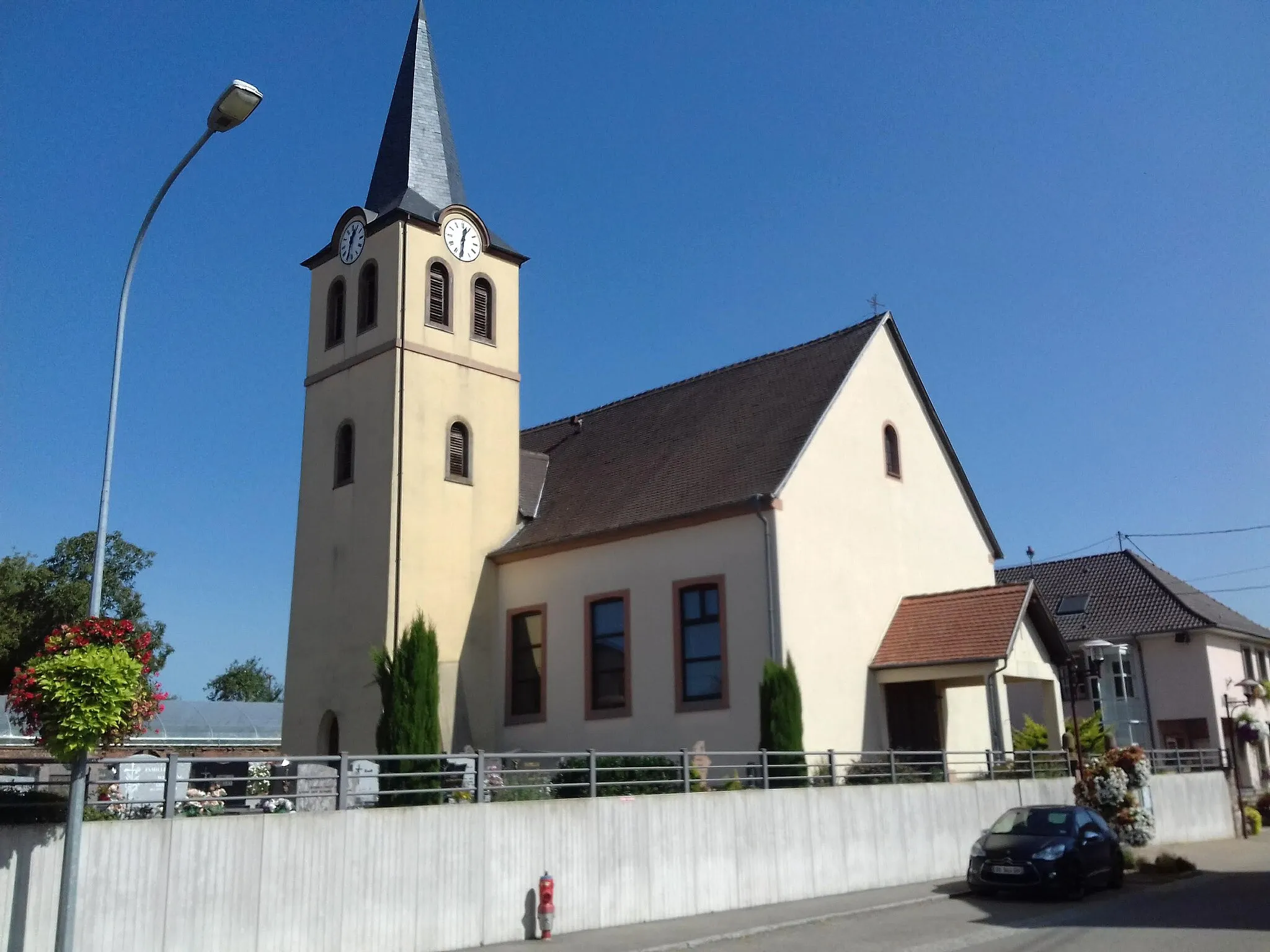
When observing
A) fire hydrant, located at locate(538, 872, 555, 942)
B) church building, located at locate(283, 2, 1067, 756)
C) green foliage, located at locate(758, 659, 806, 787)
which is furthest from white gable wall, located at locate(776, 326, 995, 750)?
fire hydrant, located at locate(538, 872, 555, 942)

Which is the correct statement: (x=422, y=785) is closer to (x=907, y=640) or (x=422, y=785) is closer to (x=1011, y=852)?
(x=1011, y=852)

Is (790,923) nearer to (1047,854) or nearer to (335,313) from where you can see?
(1047,854)

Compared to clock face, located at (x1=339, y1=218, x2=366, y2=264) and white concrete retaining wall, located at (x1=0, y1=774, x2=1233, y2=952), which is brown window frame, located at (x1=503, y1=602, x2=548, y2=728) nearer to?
white concrete retaining wall, located at (x1=0, y1=774, x2=1233, y2=952)

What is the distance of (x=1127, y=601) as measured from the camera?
4297cm

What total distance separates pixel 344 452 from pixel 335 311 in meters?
3.93

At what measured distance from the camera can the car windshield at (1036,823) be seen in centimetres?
1825

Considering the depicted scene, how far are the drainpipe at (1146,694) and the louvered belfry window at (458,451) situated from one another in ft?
86.9

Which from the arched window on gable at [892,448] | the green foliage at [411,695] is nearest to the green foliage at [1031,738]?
the arched window on gable at [892,448]

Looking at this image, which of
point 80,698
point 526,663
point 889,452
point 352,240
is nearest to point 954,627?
point 889,452

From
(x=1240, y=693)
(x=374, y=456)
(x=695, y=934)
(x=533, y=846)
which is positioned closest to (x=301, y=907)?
(x=533, y=846)

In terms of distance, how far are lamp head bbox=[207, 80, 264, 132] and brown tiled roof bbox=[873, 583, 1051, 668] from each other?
1692 centimetres

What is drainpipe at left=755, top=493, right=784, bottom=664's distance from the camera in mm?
22234

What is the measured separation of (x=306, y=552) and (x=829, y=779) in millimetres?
14022

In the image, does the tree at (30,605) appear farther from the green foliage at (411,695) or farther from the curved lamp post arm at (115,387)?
the curved lamp post arm at (115,387)
